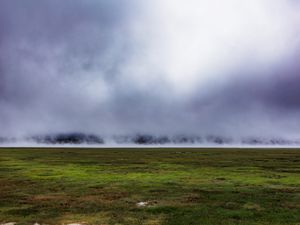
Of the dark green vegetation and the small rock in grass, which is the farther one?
the small rock in grass

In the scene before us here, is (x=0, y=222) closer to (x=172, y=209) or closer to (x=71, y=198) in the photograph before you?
(x=71, y=198)

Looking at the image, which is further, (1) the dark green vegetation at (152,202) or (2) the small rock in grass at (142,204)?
(2) the small rock in grass at (142,204)

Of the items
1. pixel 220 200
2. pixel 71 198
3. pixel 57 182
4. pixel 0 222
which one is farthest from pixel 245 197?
pixel 57 182

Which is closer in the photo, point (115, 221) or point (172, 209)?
point (115, 221)

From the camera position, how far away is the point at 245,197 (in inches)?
1414

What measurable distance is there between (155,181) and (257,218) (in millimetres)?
24409

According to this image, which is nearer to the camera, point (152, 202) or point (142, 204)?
point (142, 204)

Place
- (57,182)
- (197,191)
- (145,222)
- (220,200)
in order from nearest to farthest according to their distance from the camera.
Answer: (145,222), (220,200), (197,191), (57,182)

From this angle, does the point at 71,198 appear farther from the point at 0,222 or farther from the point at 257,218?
the point at 257,218

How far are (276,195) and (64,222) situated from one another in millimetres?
22804

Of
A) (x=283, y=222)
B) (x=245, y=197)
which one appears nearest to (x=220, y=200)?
(x=245, y=197)

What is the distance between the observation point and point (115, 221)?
84.0 feet

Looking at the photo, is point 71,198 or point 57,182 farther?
point 57,182

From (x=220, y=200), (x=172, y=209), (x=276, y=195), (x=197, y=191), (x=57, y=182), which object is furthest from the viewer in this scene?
(x=57, y=182)
